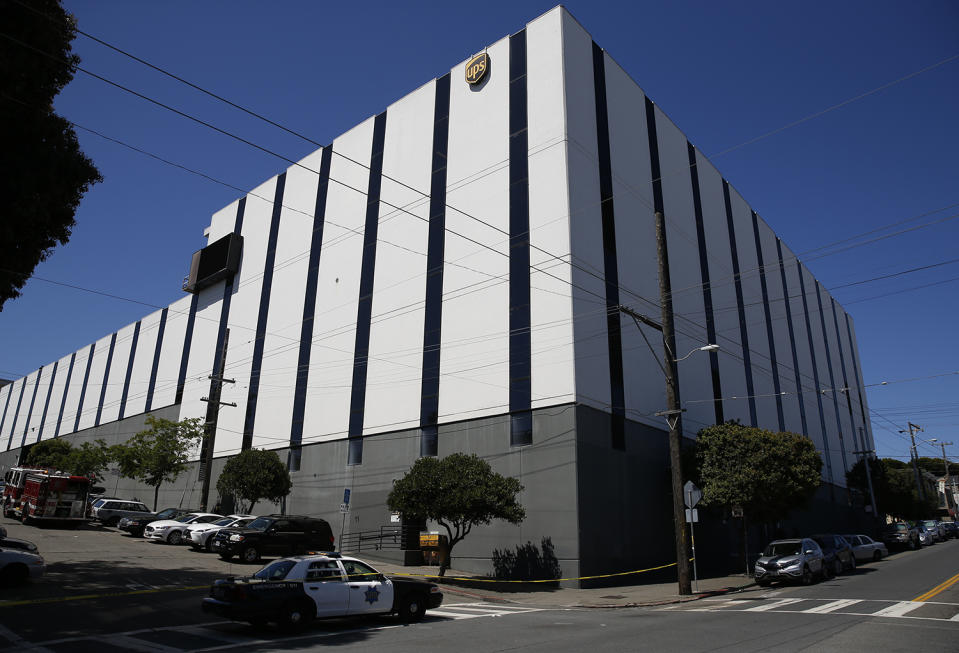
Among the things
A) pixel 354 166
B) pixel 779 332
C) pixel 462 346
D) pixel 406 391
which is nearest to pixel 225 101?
pixel 462 346

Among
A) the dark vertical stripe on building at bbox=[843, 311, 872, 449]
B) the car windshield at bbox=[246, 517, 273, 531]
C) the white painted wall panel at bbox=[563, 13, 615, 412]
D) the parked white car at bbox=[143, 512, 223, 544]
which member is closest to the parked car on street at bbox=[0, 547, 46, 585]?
the car windshield at bbox=[246, 517, 273, 531]

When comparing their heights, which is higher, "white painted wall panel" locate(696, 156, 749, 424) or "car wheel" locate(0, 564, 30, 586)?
"white painted wall panel" locate(696, 156, 749, 424)

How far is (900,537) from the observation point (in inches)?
1725

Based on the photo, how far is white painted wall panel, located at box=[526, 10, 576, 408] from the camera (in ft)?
84.8

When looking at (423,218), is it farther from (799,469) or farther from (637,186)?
(799,469)

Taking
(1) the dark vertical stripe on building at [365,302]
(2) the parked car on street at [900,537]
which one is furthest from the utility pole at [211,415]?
(2) the parked car on street at [900,537]

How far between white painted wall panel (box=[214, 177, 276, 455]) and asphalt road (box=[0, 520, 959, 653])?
2376 centimetres

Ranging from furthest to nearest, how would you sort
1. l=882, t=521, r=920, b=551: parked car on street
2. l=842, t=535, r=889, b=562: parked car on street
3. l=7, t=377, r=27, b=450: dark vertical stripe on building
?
l=7, t=377, r=27, b=450: dark vertical stripe on building → l=882, t=521, r=920, b=551: parked car on street → l=842, t=535, r=889, b=562: parked car on street

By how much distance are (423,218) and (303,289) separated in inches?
500

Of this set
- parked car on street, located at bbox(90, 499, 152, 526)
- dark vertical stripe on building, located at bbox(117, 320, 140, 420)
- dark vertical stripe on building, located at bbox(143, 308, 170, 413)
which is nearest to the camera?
parked car on street, located at bbox(90, 499, 152, 526)

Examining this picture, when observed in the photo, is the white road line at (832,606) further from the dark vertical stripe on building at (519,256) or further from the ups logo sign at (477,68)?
the ups logo sign at (477,68)

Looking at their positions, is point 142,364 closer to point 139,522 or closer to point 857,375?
point 139,522

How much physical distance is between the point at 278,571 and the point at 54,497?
25793mm

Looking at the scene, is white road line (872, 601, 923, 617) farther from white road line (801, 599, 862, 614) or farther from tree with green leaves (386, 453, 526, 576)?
tree with green leaves (386, 453, 526, 576)
